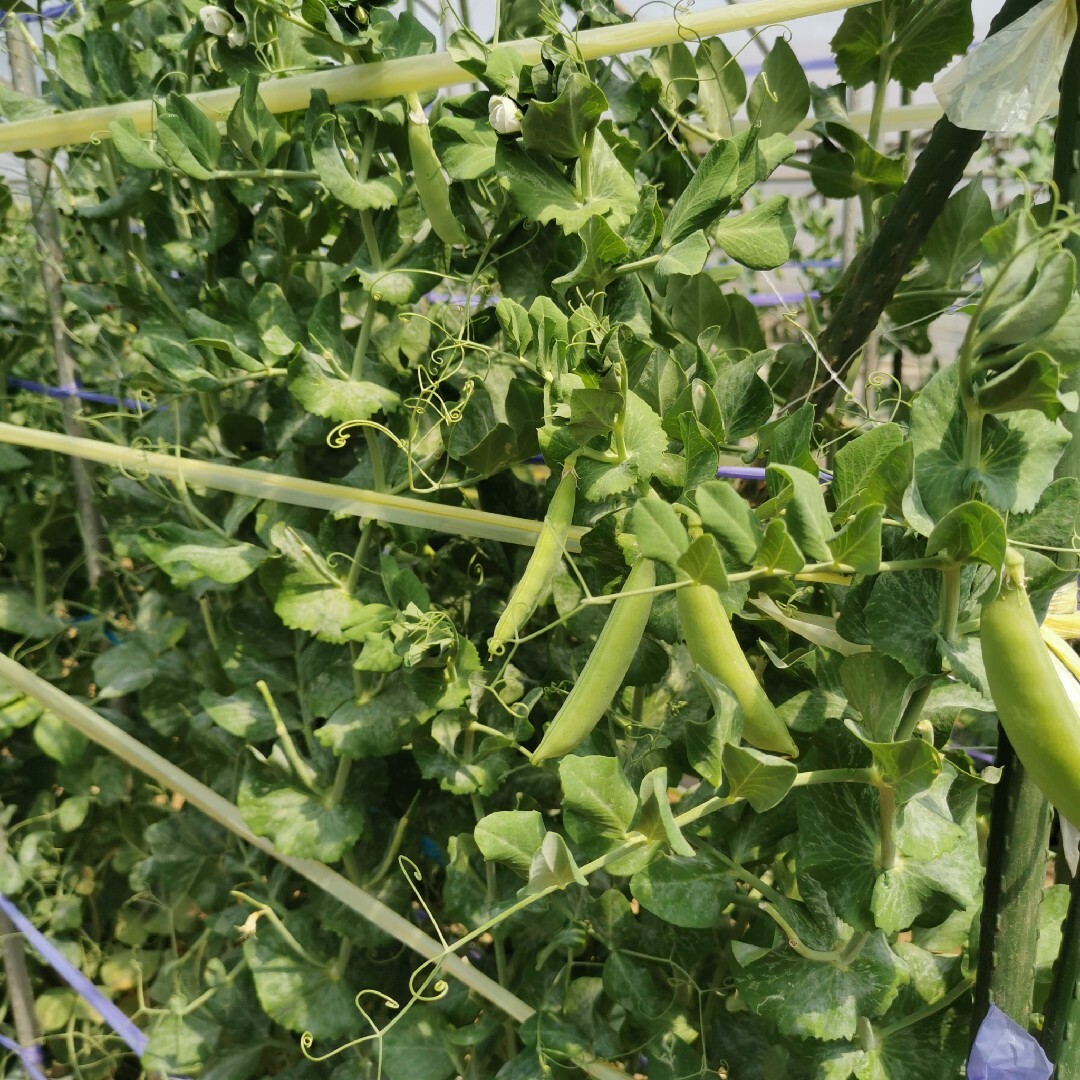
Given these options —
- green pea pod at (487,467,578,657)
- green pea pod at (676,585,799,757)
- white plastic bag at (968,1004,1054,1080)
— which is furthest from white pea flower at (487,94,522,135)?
white plastic bag at (968,1004,1054,1080)

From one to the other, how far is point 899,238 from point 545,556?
0.33 metres

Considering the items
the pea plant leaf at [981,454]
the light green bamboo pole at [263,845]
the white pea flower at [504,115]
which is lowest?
the light green bamboo pole at [263,845]

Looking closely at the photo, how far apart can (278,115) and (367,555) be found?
0.39 meters

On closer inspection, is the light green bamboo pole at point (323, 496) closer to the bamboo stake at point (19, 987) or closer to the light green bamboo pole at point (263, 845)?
the light green bamboo pole at point (263, 845)

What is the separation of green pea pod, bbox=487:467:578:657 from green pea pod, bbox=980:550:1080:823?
239 mm

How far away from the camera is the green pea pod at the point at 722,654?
20.3 inches

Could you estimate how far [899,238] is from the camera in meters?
0.69

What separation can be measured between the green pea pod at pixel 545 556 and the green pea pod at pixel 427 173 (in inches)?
10.5

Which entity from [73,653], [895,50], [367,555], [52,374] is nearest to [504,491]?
[367,555]

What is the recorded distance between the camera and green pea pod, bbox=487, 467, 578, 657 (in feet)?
1.99

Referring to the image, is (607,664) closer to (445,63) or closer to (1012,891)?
(1012,891)

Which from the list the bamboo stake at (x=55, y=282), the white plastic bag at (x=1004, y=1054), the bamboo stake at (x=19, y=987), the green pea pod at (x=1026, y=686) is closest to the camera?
the green pea pod at (x=1026, y=686)

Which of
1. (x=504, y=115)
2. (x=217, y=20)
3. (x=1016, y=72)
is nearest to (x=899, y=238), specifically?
(x=1016, y=72)

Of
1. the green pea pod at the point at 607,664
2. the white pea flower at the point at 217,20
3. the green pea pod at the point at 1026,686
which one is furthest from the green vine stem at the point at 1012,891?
the white pea flower at the point at 217,20
